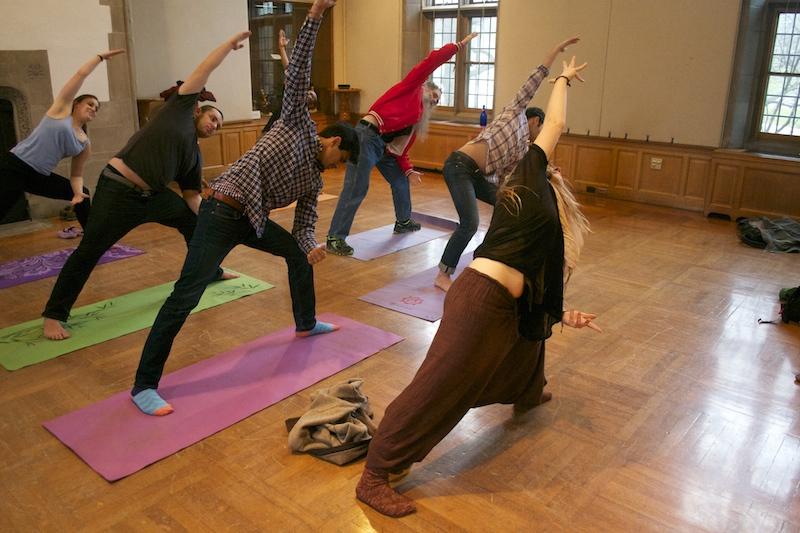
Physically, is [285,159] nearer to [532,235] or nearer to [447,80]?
[532,235]

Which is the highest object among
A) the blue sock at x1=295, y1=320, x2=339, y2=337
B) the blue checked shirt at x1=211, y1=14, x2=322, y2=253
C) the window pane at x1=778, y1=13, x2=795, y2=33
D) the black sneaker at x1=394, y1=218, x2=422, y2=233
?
the window pane at x1=778, y1=13, x2=795, y2=33

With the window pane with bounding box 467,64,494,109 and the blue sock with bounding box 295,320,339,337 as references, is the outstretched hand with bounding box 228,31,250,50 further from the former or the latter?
the window pane with bounding box 467,64,494,109

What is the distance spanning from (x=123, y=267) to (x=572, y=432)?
11.1 feet

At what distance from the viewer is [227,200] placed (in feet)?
9.23

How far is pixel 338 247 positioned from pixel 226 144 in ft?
11.0

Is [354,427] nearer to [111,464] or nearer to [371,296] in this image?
[111,464]

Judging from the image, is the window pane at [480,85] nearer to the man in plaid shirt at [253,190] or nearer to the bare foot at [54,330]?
the man in plaid shirt at [253,190]

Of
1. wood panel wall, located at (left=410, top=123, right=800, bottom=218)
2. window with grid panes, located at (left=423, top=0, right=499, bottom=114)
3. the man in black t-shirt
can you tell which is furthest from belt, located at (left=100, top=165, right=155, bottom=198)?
window with grid panes, located at (left=423, top=0, right=499, bottom=114)

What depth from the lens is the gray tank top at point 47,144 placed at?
4141 millimetres

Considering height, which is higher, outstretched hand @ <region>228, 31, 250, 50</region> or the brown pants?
outstretched hand @ <region>228, 31, 250, 50</region>

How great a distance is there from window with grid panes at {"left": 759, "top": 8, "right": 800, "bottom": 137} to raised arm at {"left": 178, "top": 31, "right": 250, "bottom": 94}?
555cm

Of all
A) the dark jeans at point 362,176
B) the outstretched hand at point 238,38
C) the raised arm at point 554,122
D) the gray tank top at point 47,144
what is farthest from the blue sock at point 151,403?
the dark jeans at point 362,176

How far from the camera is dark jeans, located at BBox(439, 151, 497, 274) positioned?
412 cm

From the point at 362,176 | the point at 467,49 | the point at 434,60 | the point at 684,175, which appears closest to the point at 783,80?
the point at 684,175
